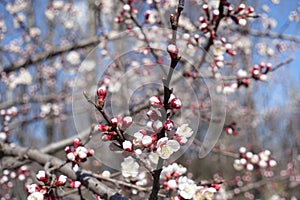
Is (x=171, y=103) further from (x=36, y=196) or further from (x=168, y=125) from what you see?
(x=36, y=196)

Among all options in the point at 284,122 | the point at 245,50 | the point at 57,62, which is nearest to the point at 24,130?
the point at 57,62

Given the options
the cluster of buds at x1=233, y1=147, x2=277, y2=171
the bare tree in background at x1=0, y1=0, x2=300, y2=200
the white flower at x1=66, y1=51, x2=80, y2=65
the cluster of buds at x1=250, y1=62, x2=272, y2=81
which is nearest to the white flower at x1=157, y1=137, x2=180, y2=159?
the bare tree in background at x1=0, y1=0, x2=300, y2=200

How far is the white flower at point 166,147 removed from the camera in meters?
1.09

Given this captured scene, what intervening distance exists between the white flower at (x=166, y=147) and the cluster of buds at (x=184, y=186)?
9.9 inches

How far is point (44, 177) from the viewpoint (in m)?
1.28

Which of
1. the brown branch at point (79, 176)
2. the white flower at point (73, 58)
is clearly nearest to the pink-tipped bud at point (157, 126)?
the brown branch at point (79, 176)

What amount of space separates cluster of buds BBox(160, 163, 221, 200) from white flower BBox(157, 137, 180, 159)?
0.82 ft

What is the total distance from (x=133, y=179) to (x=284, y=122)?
914 cm

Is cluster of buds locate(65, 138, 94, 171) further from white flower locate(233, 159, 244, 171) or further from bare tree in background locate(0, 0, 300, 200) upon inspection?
white flower locate(233, 159, 244, 171)

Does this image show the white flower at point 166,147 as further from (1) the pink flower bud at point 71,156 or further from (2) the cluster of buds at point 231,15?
(2) the cluster of buds at point 231,15

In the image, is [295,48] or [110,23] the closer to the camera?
[110,23]

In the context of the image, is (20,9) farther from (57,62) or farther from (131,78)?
(131,78)

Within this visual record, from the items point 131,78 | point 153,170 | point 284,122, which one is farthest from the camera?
point 284,122

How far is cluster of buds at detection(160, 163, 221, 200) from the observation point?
1373 mm
